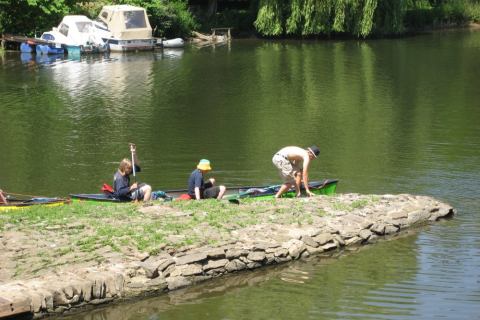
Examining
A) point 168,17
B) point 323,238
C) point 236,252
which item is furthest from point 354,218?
point 168,17

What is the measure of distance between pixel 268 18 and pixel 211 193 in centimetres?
3577

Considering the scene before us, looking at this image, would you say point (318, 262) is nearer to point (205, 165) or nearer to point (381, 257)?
point (381, 257)

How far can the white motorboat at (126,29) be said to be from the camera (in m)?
46.1

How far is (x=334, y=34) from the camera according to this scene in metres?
51.6

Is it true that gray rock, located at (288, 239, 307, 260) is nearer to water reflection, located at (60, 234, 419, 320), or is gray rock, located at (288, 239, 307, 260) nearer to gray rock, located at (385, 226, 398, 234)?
water reflection, located at (60, 234, 419, 320)

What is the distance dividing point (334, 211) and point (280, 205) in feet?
3.79

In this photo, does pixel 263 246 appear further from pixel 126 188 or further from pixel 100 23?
pixel 100 23

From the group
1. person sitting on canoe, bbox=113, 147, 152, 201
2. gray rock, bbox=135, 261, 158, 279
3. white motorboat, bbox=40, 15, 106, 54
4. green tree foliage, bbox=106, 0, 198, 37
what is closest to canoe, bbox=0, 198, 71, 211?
person sitting on canoe, bbox=113, 147, 152, 201

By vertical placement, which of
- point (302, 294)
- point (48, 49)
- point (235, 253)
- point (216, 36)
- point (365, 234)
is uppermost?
point (216, 36)

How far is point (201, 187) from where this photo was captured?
52.0ft

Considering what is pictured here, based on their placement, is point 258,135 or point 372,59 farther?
point 372,59

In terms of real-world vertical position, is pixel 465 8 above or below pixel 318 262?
above

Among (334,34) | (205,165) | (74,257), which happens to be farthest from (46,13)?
(74,257)

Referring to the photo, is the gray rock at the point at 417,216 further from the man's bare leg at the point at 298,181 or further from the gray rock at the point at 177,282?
the gray rock at the point at 177,282
